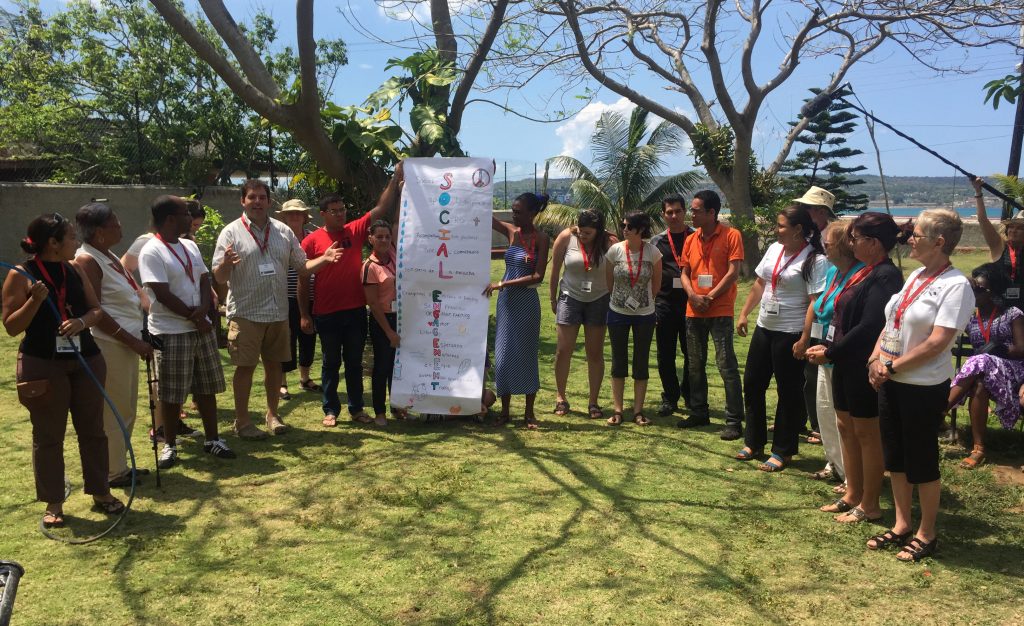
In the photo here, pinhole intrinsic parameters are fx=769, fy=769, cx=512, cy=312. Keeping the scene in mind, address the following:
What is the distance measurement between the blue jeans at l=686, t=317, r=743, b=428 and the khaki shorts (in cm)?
297

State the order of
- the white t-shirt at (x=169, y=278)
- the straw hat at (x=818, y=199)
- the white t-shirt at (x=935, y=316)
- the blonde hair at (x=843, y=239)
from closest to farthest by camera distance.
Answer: the white t-shirt at (x=935, y=316), the blonde hair at (x=843, y=239), the white t-shirt at (x=169, y=278), the straw hat at (x=818, y=199)

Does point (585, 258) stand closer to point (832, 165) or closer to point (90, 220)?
point (90, 220)

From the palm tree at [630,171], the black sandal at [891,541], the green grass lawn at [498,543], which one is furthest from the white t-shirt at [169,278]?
the palm tree at [630,171]

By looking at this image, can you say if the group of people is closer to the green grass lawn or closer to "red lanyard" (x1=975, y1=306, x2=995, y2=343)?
"red lanyard" (x1=975, y1=306, x2=995, y2=343)

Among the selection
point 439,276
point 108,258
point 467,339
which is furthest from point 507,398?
point 108,258

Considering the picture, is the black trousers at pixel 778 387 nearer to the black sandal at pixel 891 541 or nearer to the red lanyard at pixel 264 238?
the black sandal at pixel 891 541

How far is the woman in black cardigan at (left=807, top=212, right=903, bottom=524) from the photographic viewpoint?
3.81 meters

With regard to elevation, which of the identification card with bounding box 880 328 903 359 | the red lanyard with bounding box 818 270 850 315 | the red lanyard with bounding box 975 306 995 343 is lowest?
A: the red lanyard with bounding box 975 306 995 343

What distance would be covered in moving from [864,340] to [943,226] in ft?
2.20

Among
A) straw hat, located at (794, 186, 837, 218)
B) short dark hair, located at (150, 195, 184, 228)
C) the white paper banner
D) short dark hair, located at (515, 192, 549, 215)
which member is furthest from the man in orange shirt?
short dark hair, located at (150, 195, 184, 228)

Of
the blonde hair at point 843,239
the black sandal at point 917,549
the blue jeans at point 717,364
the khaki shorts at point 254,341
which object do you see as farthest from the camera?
the blue jeans at point 717,364

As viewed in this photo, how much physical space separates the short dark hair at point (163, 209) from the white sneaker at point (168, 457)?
1.40 m

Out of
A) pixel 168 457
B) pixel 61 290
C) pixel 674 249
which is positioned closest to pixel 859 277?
pixel 674 249

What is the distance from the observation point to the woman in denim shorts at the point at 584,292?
5.84 metres
